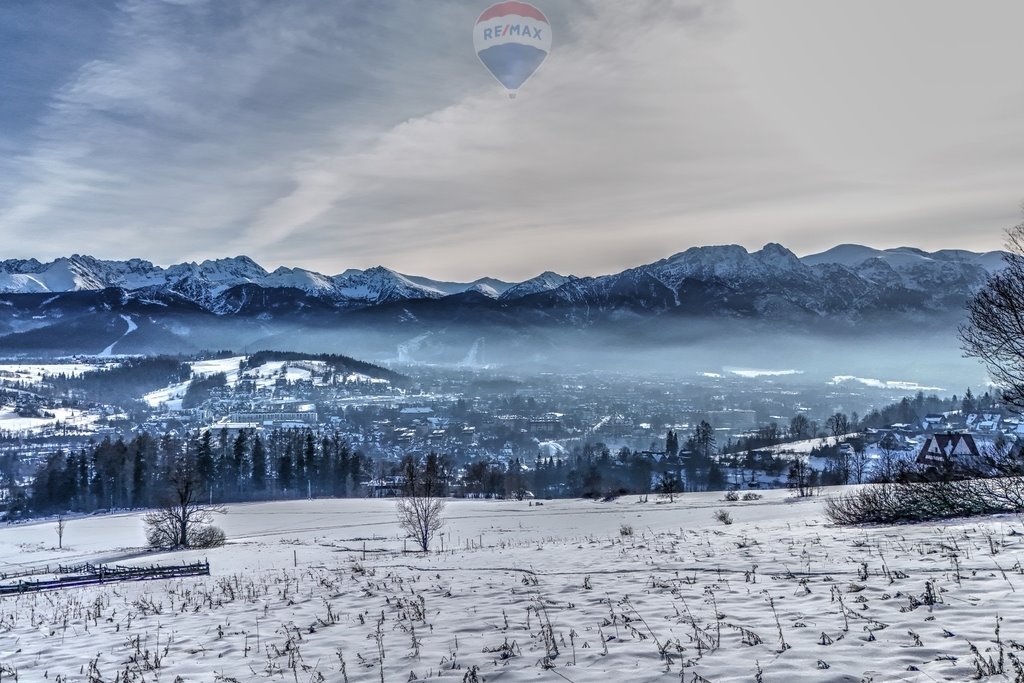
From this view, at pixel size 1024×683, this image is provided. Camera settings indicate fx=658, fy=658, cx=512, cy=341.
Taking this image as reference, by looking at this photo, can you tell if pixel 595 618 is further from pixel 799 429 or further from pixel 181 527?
pixel 799 429

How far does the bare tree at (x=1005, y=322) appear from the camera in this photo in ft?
61.0

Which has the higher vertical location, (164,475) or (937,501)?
(937,501)

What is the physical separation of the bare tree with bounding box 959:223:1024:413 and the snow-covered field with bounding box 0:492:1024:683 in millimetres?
4448

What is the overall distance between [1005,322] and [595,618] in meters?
15.9

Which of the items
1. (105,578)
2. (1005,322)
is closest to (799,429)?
(1005,322)

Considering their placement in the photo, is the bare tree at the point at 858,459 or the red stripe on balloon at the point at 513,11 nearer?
the red stripe on balloon at the point at 513,11

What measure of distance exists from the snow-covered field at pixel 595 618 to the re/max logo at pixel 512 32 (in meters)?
42.7

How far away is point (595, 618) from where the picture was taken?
11039 mm

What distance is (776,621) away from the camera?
974 centimetres

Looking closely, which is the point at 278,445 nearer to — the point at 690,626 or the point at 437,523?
the point at 437,523

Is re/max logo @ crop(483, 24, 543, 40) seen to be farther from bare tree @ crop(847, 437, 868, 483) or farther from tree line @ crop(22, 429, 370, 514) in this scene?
tree line @ crop(22, 429, 370, 514)

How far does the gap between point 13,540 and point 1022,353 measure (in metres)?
80.5

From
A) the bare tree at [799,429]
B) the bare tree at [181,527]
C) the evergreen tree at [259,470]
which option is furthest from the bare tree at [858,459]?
the evergreen tree at [259,470]

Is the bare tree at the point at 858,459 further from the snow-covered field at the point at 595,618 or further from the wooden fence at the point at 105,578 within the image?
the wooden fence at the point at 105,578
